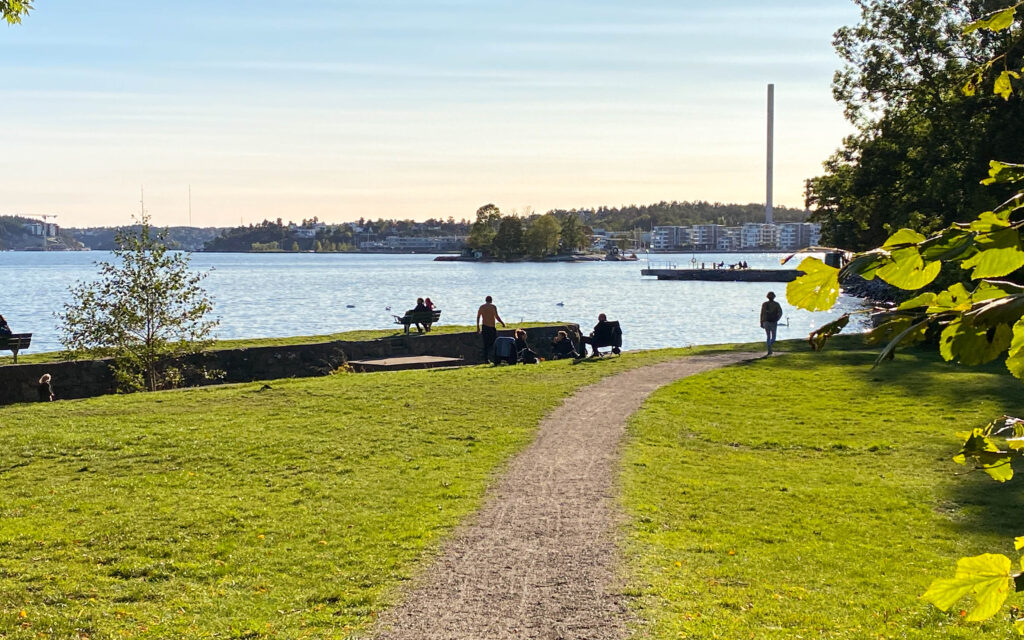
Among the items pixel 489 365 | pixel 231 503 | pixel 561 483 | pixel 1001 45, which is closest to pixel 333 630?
pixel 231 503

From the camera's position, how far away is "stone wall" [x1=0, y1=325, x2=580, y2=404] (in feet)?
75.4

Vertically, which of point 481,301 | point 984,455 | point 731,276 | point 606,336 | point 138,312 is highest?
point 984,455

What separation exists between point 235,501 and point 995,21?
9953 millimetres

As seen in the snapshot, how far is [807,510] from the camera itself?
10.8 metres

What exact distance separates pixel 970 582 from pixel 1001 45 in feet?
113

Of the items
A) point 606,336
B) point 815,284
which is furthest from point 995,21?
point 606,336

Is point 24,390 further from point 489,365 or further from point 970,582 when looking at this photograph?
point 970,582

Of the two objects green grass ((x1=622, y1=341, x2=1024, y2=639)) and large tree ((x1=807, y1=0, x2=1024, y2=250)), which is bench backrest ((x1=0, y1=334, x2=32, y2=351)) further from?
large tree ((x1=807, y1=0, x2=1024, y2=250))

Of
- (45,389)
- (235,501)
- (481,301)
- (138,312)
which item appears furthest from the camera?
(481,301)

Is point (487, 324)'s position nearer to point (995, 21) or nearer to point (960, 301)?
point (995, 21)

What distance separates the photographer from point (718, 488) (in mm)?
11766

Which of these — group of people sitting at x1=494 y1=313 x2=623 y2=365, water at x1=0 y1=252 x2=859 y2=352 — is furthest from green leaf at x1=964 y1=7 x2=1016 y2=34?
water at x1=0 y1=252 x2=859 y2=352

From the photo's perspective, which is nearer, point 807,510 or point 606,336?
point 807,510

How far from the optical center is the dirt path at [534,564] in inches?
284
